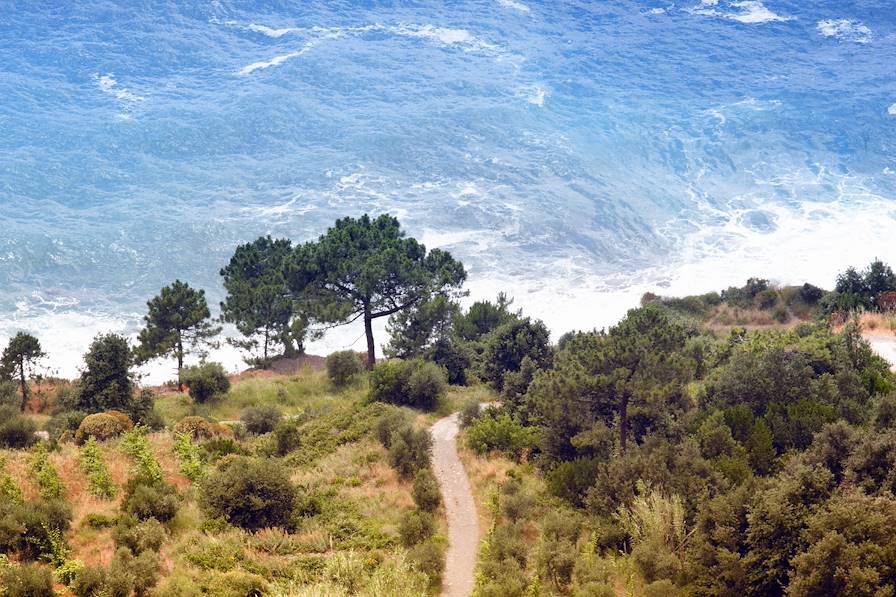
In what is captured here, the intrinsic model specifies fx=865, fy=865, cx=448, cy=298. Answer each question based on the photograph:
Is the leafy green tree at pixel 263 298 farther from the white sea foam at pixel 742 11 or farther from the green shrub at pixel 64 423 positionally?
the white sea foam at pixel 742 11

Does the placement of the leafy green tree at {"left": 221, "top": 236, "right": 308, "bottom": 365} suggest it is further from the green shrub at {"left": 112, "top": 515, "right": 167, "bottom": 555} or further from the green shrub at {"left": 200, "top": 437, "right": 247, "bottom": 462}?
the green shrub at {"left": 112, "top": 515, "right": 167, "bottom": 555}

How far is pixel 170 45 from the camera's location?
135625mm

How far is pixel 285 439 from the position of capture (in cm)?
4256

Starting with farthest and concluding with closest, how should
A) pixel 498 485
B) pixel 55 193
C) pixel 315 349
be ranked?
1. pixel 55 193
2. pixel 315 349
3. pixel 498 485

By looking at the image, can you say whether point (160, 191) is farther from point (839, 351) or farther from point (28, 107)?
point (839, 351)

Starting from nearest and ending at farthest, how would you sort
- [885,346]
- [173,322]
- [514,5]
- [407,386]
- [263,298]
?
1. [885,346]
2. [407,386]
3. [173,322]
4. [263,298]
5. [514,5]

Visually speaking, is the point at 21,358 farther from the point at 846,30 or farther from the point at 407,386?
the point at 846,30

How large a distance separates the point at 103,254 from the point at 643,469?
74.7 meters

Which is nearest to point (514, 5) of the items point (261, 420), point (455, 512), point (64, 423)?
point (261, 420)

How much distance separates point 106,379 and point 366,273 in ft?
58.4

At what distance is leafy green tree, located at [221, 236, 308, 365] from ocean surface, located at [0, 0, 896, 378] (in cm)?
1249

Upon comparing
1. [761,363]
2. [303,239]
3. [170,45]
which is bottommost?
[761,363]

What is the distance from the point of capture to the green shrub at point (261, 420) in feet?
156

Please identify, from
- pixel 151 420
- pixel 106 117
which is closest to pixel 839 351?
pixel 151 420
